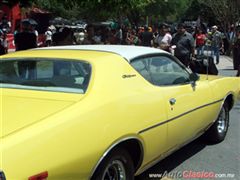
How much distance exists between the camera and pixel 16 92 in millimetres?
3703

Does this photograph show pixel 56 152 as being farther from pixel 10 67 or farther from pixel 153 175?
pixel 153 175

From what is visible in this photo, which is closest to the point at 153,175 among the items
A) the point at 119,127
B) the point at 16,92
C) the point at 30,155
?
the point at 119,127

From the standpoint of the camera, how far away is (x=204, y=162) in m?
5.12

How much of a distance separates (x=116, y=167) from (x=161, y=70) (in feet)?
4.80

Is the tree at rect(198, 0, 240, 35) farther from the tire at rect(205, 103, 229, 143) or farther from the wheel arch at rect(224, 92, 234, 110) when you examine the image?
the tire at rect(205, 103, 229, 143)

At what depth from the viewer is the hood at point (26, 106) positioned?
3.00 metres

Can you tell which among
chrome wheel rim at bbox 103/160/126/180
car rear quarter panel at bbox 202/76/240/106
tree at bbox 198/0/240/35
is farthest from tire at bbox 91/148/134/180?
tree at bbox 198/0/240/35

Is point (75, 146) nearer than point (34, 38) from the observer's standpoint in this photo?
Yes

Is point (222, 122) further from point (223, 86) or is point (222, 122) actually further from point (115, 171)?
point (115, 171)

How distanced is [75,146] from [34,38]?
6842 mm

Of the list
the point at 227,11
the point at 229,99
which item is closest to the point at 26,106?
the point at 229,99

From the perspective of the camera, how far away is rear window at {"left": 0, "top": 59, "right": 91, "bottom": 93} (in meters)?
3.75

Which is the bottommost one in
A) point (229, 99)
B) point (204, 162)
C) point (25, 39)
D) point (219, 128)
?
point (204, 162)

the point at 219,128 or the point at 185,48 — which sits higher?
the point at 185,48
